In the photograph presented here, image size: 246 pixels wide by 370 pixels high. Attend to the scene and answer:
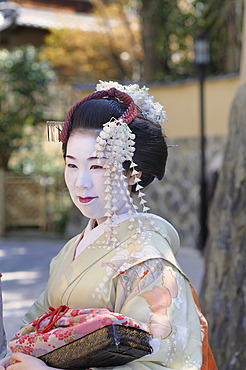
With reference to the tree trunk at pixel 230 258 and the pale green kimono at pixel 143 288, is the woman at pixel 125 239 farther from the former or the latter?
the tree trunk at pixel 230 258

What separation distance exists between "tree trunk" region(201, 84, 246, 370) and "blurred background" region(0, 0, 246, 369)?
20.7 ft

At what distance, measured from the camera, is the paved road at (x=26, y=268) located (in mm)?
7684

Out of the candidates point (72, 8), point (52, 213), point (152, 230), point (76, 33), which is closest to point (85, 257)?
point (152, 230)

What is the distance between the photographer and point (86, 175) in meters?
2.35

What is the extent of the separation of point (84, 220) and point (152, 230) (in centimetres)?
1159

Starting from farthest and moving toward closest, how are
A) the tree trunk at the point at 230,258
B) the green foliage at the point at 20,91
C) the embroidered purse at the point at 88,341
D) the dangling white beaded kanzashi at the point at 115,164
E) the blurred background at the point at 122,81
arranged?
1. the green foliage at the point at 20,91
2. the blurred background at the point at 122,81
3. the tree trunk at the point at 230,258
4. the dangling white beaded kanzashi at the point at 115,164
5. the embroidered purse at the point at 88,341

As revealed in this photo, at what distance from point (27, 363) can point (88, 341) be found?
0.20m

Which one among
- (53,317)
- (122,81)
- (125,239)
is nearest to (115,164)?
(125,239)

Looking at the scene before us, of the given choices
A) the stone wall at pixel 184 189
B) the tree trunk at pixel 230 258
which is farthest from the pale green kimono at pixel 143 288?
the stone wall at pixel 184 189

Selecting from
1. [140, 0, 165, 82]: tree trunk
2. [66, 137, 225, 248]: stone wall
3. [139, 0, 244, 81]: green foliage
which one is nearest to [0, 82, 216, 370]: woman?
[66, 137, 225, 248]: stone wall

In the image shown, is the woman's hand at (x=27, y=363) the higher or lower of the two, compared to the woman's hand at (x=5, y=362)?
higher

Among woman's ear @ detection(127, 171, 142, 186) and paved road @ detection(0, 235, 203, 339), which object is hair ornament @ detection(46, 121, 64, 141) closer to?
woman's ear @ detection(127, 171, 142, 186)

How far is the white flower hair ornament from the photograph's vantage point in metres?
2.29

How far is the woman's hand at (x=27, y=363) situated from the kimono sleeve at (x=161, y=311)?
9.6 inches
